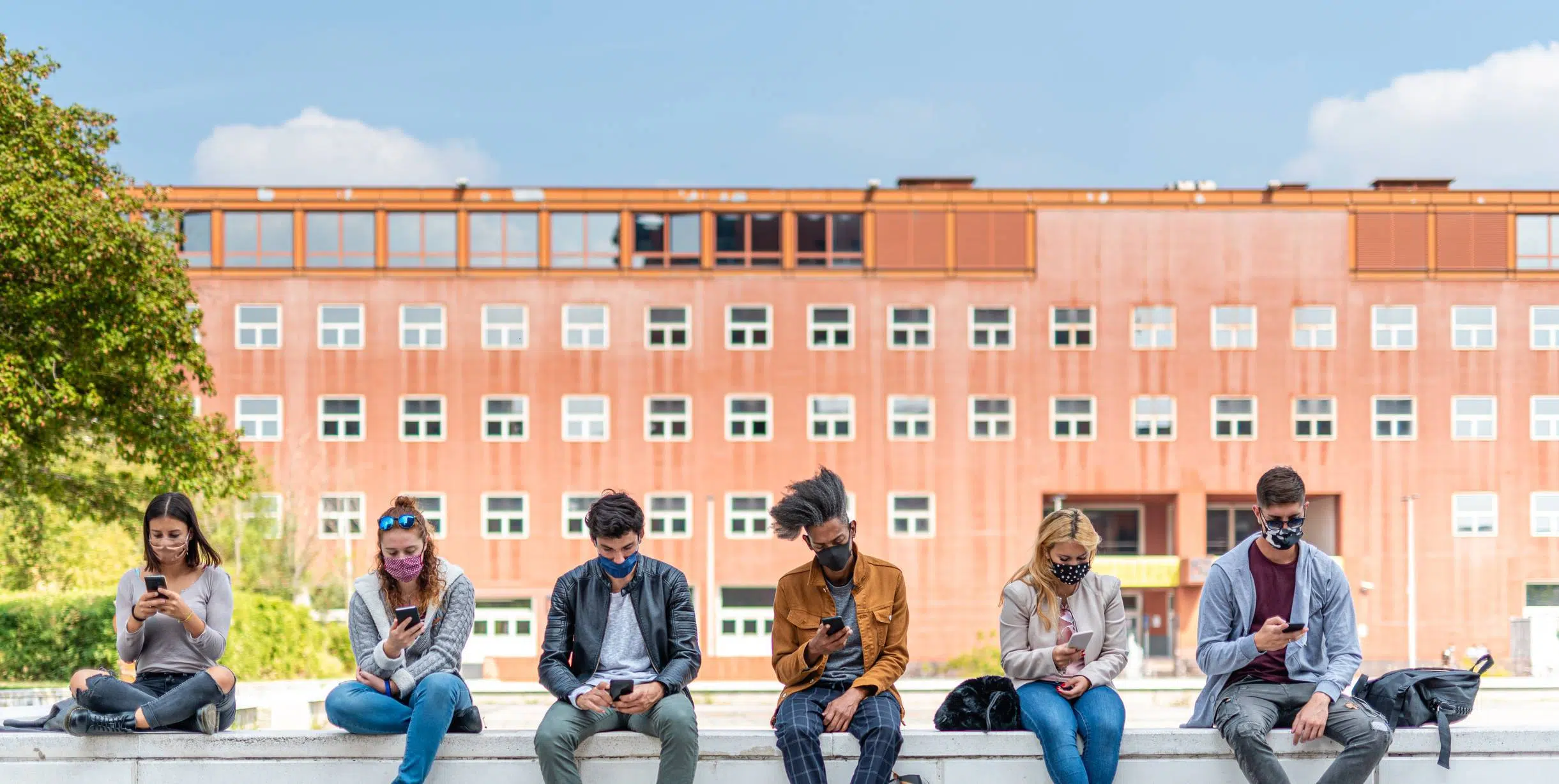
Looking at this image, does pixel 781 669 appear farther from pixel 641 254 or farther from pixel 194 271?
pixel 194 271

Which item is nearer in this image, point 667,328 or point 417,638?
point 417,638

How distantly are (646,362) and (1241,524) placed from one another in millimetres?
19794

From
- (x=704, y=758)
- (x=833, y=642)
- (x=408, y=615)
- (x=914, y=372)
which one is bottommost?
(x=704, y=758)

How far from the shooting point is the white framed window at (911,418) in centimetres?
4425

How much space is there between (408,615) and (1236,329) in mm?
41845

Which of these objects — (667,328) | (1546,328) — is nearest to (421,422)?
(667,328)

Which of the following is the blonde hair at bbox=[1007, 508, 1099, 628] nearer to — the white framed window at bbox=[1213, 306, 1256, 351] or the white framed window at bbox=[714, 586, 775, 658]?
the white framed window at bbox=[714, 586, 775, 658]

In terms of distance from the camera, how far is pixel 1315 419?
4491 cm

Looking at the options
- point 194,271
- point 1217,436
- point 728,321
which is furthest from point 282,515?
point 1217,436

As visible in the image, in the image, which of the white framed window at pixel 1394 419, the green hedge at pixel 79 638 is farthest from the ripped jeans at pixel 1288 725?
the white framed window at pixel 1394 419

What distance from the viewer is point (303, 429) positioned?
144 ft

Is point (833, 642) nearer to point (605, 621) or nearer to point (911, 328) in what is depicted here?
point (605, 621)

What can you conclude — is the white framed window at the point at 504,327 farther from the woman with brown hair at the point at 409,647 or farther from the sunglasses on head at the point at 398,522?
the sunglasses on head at the point at 398,522

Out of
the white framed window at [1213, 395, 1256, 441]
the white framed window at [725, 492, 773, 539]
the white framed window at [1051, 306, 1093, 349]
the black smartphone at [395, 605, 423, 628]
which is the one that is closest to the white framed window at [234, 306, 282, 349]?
the white framed window at [725, 492, 773, 539]
